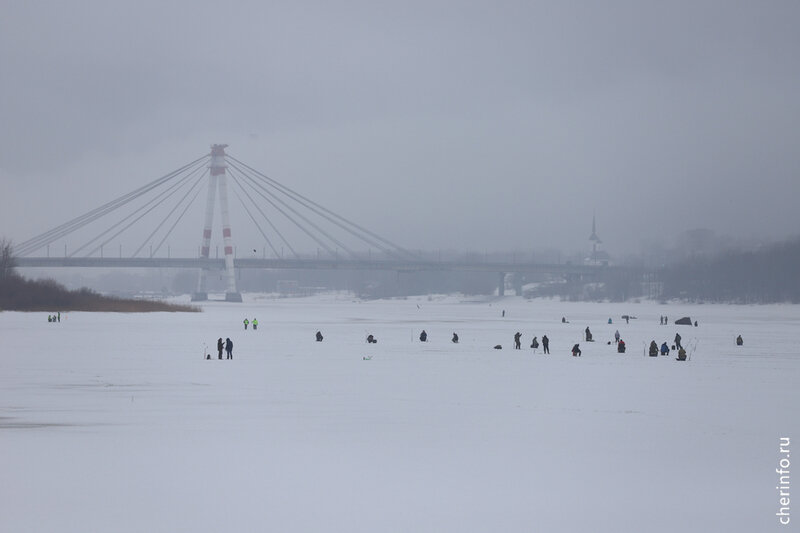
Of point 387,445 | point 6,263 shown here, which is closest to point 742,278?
point 6,263

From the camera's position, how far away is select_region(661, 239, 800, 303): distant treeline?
110 metres

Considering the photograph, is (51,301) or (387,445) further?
(51,301)

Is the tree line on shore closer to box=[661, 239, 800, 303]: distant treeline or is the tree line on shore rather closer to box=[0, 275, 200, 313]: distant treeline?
box=[0, 275, 200, 313]: distant treeline

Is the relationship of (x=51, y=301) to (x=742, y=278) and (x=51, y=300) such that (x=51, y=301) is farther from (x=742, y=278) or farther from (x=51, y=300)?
(x=742, y=278)

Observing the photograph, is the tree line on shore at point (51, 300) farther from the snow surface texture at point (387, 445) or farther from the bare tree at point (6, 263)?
the snow surface texture at point (387, 445)

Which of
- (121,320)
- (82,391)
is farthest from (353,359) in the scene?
(121,320)

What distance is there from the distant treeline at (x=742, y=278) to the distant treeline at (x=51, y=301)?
72.1 metres

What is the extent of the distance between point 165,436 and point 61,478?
2.50 m

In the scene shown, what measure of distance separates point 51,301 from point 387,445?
50.9m

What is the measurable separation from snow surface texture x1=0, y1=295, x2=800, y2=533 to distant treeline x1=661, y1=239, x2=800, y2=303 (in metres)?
92.6

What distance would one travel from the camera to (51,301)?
58.4 m

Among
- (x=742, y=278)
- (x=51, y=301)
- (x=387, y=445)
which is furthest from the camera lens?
(x=742, y=278)

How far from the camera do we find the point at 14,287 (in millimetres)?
59500

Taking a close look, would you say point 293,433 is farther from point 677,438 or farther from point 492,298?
point 492,298
